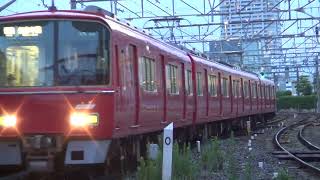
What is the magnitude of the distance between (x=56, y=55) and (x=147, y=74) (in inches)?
127

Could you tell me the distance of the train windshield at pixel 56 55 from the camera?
35.4 feet

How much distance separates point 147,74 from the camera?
1373 centimetres

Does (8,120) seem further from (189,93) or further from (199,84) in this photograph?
(199,84)

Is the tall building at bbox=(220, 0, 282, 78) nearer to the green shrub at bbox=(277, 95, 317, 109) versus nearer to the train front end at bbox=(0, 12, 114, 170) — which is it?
the train front end at bbox=(0, 12, 114, 170)

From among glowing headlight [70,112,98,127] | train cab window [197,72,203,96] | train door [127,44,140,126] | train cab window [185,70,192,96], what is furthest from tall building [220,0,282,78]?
glowing headlight [70,112,98,127]

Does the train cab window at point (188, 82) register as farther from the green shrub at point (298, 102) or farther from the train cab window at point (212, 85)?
the green shrub at point (298, 102)

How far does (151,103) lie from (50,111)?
3.62m

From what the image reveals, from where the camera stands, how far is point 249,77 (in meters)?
35.0

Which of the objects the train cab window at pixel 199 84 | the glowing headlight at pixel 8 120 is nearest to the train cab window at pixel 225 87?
the train cab window at pixel 199 84

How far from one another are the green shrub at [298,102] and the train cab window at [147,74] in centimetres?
6909

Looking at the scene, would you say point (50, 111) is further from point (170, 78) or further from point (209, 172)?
point (170, 78)

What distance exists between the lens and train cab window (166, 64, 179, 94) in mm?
15977

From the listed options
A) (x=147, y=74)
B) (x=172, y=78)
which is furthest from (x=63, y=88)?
(x=172, y=78)

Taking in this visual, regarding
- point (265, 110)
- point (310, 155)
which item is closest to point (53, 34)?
point (310, 155)
